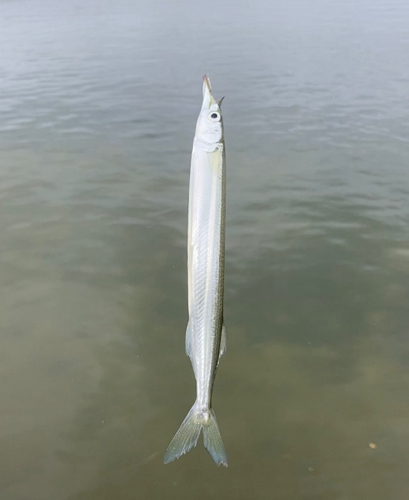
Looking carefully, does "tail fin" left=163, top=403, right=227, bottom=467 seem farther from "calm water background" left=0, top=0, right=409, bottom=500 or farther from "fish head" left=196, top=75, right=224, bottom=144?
"fish head" left=196, top=75, right=224, bottom=144

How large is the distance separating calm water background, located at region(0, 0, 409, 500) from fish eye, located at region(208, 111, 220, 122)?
9.30 ft

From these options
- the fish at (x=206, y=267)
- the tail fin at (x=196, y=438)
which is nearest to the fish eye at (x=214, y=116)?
the fish at (x=206, y=267)

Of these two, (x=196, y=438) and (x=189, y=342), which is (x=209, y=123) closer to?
(x=189, y=342)

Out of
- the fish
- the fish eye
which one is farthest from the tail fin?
the fish eye

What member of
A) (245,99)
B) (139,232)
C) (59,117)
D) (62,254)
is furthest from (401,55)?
(62,254)

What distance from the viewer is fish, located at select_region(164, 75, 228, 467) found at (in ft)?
10.1

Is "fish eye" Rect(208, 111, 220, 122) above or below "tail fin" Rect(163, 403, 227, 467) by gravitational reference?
above

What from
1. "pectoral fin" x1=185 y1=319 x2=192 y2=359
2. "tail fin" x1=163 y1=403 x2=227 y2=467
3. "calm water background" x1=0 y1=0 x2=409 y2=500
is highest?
"pectoral fin" x1=185 y1=319 x2=192 y2=359

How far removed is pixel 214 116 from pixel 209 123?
0.21 feet

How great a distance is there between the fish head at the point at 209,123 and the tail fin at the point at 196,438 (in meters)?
1.87

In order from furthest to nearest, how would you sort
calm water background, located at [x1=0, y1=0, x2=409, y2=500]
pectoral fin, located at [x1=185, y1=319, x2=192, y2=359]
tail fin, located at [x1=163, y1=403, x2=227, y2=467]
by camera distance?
1. calm water background, located at [x1=0, y1=0, x2=409, y2=500]
2. pectoral fin, located at [x1=185, y1=319, x2=192, y2=359]
3. tail fin, located at [x1=163, y1=403, x2=227, y2=467]

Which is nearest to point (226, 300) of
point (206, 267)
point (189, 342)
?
point (189, 342)

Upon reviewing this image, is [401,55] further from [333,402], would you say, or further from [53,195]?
[333,402]

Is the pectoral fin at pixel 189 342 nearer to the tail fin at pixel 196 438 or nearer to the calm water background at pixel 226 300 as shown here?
the tail fin at pixel 196 438
